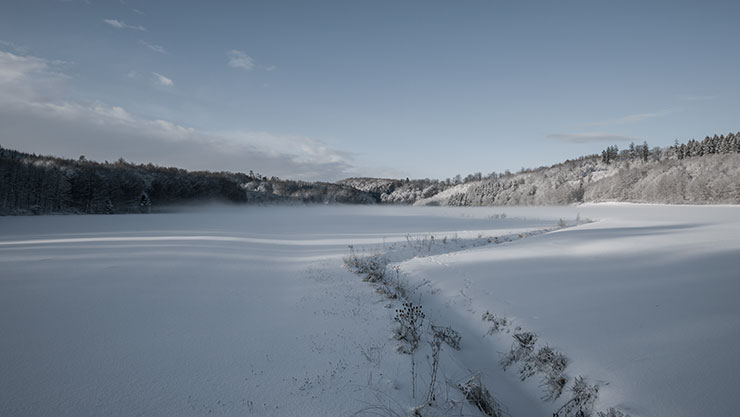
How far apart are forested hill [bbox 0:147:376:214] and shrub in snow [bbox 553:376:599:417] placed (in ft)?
219

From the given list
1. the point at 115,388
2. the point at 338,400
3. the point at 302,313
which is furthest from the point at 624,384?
the point at 115,388

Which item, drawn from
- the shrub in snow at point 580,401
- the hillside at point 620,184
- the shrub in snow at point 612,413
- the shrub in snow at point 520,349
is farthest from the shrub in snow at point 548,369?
the hillside at point 620,184

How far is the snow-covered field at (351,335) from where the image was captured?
357cm

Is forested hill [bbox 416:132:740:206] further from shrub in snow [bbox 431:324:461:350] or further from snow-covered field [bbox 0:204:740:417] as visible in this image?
shrub in snow [bbox 431:324:461:350]

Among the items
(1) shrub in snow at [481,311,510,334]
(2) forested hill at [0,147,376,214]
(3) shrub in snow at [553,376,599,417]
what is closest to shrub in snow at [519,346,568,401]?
(3) shrub in snow at [553,376,599,417]

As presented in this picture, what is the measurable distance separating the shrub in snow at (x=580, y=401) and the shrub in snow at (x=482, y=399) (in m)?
0.71

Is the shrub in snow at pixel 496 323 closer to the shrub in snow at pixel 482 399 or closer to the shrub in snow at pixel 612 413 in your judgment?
the shrub in snow at pixel 482 399

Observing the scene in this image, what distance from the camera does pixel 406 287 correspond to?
32.0ft

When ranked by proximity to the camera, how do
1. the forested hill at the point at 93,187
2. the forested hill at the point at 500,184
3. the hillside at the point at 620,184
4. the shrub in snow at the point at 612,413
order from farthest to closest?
the forested hill at the point at 93,187 < the forested hill at the point at 500,184 < the hillside at the point at 620,184 < the shrub in snow at the point at 612,413

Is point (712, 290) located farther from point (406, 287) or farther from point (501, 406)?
point (406, 287)

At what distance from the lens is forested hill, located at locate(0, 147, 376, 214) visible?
45.7m

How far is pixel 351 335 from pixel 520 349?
10.1ft

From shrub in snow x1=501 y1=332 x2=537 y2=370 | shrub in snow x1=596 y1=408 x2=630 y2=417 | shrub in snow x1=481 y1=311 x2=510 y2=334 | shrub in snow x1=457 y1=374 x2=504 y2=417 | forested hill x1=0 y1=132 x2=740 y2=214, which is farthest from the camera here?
forested hill x1=0 y1=132 x2=740 y2=214

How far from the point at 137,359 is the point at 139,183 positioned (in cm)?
8229
